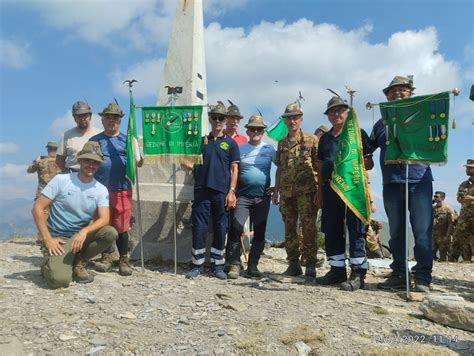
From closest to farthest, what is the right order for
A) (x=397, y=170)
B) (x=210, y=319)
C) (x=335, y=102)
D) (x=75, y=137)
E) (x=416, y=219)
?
(x=210, y=319)
(x=416, y=219)
(x=397, y=170)
(x=335, y=102)
(x=75, y=137)

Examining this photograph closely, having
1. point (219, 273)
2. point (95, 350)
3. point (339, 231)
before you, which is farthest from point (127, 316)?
point (339, 231)

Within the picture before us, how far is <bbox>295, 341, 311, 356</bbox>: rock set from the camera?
10.6 feet

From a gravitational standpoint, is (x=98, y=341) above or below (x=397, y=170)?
below

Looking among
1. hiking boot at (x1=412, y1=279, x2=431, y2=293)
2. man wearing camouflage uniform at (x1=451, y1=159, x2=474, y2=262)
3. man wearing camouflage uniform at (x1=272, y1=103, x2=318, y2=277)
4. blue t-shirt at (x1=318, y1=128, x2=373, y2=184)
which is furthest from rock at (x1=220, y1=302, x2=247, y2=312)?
Result: man wearing camouflage uniform at (x1=451, y1=159, x2=474, y2=262)

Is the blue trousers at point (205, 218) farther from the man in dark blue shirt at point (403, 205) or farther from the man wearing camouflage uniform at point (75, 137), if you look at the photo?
the man in dark blue shirt at point (403, 205)

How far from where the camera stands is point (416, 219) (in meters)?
4.98

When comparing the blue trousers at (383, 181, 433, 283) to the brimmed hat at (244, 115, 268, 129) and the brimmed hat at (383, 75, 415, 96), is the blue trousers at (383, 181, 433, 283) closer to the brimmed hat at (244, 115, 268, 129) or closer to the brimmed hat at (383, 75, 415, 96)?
the brimmed hat at (383, 75, 415, 96)

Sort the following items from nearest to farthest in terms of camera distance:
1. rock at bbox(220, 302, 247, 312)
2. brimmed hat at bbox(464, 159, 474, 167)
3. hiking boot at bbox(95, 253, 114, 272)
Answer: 1. rock at bbox(220, 302, 247, 312)
2. hiking boot at bbox(95, 253, 114, 272)
3. brimmed hat at bbox(464, 159, 474, 167)

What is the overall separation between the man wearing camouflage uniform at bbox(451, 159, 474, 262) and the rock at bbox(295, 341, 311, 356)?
7732 mm

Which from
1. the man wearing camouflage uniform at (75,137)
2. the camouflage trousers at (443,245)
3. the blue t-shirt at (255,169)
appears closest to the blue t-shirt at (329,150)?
the blue t-shirt at (255,169)

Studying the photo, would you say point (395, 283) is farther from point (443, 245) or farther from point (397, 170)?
point (443, 245)

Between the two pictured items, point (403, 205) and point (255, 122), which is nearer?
point (403, 205)

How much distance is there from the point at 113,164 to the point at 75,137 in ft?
2.90


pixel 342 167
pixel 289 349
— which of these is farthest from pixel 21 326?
pixel 342 167
